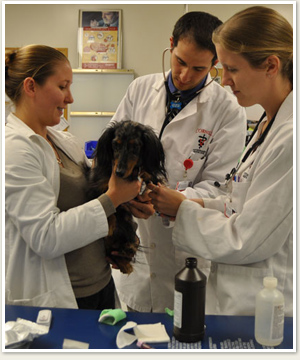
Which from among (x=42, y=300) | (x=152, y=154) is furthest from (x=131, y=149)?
(x=42, y=300)

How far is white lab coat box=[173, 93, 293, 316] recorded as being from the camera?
1373mm

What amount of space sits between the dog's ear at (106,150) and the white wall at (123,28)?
12.3ft

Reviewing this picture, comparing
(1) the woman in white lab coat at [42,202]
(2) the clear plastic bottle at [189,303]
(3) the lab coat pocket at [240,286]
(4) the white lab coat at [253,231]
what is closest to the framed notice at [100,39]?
(1) the woman in white lab coat at [42,202]

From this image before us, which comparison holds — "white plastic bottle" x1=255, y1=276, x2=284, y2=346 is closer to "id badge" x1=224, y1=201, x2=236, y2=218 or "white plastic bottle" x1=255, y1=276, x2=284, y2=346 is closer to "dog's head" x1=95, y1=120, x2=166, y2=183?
"id badge" x1=224, y1=201, x2=236, y2=218

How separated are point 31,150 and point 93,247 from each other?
0.49 meters

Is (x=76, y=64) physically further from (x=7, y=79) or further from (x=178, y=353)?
(x=178, y=353)

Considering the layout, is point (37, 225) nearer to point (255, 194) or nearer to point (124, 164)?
point (124, 164)

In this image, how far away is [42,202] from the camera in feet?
4.74

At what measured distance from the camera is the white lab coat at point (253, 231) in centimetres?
137

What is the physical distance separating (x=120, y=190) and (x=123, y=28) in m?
4.39

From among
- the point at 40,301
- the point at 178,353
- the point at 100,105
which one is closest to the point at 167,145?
the point at 40,301

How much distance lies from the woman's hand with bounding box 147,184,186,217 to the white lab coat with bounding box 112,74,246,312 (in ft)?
1.44

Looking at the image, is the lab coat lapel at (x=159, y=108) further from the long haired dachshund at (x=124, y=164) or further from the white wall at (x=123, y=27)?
the white wall at (x=123, y=27)

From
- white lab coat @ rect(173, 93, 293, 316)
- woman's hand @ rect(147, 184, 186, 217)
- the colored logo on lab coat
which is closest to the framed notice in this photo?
the colored logo on lab coat
